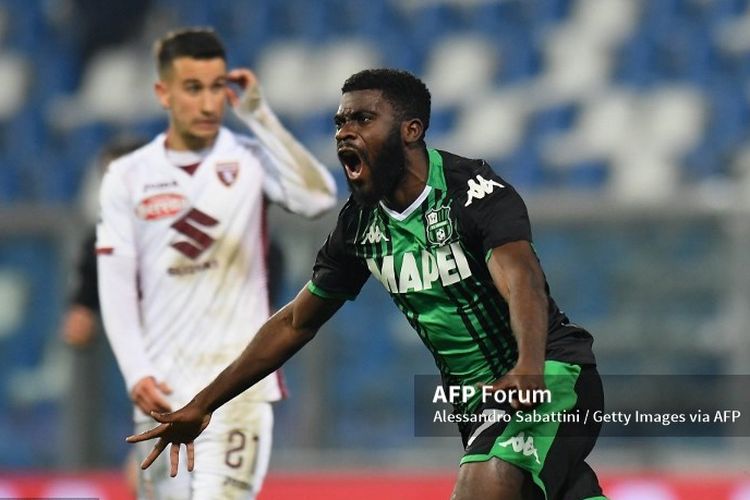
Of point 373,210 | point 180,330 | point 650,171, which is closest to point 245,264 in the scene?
point 180,330

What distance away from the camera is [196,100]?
6402 millimetres

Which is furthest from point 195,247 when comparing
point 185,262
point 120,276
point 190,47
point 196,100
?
point 190,47

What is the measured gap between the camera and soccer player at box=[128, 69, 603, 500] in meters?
4.74

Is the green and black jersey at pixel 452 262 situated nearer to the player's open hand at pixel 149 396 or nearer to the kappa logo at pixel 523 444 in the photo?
the kappa logo at pixel 523 444

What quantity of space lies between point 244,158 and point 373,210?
157cm

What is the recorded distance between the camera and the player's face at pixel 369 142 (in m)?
4.77

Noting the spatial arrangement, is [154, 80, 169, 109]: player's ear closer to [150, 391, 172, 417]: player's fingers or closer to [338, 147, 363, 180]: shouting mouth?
[150, 391, 172, 417]: player's fingers

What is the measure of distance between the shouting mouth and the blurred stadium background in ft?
14.0

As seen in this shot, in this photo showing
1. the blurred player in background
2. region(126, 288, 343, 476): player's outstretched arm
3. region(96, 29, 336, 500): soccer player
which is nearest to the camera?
region(126, 288, 343, 476): player's outstretched arm

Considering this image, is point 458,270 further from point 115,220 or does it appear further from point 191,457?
point 115,220

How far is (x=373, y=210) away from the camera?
5.00 metres

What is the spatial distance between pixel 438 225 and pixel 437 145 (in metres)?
7.89

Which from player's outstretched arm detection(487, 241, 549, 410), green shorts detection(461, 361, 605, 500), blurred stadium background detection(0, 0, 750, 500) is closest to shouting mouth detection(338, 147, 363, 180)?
player's outstretched arm detection(487, 241, 549, 410)

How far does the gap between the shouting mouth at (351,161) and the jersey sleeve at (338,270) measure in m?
0.32
